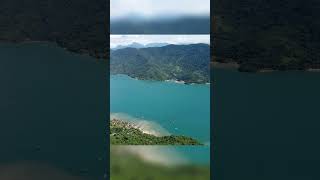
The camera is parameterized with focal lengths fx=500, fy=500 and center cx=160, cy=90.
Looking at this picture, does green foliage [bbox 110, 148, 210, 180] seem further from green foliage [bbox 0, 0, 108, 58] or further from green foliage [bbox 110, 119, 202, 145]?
green foliage [bbox 0, 0, 108, 58]

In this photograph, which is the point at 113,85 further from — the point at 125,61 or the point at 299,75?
the point at 299,75

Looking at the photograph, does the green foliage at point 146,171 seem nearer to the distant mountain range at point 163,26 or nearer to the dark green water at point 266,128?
the dark green water at point 266,128

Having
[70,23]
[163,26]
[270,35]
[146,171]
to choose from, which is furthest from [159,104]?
[270,35]

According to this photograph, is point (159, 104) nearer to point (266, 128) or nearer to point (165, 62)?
point (165, 62)

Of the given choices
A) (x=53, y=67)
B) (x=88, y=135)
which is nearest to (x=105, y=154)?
(x=88, y=135)

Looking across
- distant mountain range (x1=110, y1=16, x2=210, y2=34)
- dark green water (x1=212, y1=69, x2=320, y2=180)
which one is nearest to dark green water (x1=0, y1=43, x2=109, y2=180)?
distant mountain range (x1=110, y1=16, x2=210, y2=34)

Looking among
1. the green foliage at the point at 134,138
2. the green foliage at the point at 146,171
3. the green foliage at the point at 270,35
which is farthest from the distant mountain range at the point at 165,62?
the green foliage at the point at 146,171
